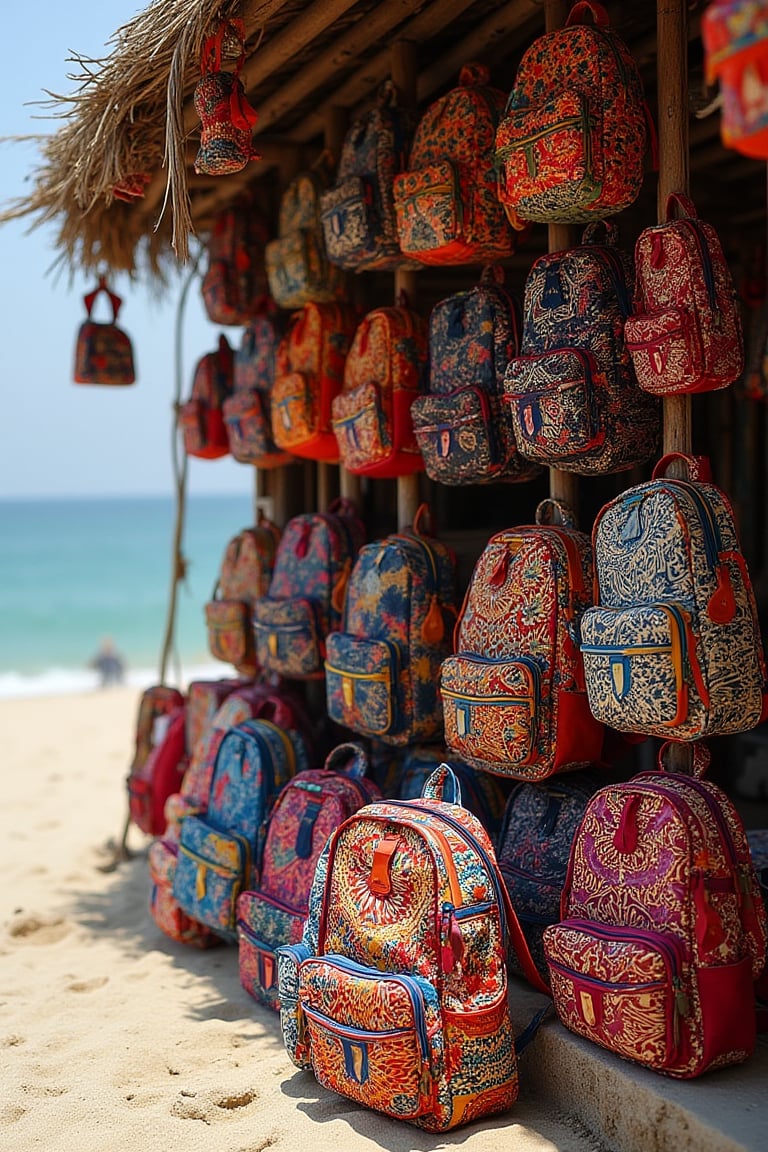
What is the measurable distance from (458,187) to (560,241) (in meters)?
0.39

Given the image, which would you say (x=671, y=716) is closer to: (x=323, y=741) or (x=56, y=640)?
(x=323, y=741)

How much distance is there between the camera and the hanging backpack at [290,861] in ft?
12.4

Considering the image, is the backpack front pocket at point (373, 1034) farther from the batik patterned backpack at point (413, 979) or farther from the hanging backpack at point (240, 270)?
the hanging backpack at point (240, 270)

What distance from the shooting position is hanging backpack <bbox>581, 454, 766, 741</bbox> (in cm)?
289

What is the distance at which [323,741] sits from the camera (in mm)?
4863

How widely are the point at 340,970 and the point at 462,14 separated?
10.1 ft

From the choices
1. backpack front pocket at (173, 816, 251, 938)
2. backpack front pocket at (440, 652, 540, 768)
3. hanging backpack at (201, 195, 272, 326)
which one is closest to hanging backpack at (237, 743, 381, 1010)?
backpack front pocket at (173, 816, 251, 938)

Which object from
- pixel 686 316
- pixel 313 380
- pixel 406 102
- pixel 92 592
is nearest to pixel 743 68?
pixel 686 316

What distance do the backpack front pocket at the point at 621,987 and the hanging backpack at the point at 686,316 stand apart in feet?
4.39

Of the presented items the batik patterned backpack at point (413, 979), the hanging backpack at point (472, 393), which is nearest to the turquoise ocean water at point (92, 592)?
the hanging backpack at point (472, 393)

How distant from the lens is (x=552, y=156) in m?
3.28

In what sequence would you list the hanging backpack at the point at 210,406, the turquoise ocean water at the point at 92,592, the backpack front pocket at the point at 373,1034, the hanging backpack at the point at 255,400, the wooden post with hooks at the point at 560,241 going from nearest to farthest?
the backpack front pocket at the point at 373,1034 < the wooden post with hooks at the point at 560,241 < the hanging backpack at the point at 255,400 < the hanging backpack at the point at 210,406 < the turquoise ocean water at the point at 92,592

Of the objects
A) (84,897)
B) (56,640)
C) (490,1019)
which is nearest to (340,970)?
(490,1019)

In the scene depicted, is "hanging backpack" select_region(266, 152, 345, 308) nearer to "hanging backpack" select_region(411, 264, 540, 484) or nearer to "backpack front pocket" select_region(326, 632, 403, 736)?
"hanging backpack" select_region(411, 264, 540, 484)
